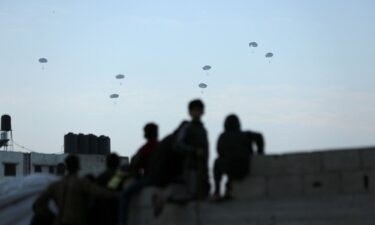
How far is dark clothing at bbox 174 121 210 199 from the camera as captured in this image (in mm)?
9211

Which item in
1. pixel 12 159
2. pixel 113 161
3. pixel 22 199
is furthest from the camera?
pixel 12 159

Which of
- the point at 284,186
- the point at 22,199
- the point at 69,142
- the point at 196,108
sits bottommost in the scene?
the point at 22,199

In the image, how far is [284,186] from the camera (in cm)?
905

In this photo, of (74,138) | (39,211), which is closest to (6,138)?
(74,138)

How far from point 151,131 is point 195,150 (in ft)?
3.03

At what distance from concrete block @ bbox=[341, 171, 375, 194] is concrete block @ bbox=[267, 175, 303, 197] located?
→ 526 millimetres

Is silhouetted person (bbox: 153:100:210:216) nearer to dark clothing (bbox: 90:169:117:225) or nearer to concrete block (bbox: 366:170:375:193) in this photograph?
dark clothing (bbox: 90:169:117:225)

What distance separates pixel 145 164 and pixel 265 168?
1.65 metres

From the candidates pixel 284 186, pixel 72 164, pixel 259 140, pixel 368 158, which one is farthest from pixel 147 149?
pixel 368 158

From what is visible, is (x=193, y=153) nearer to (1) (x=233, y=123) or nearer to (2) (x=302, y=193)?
(1) (x=233, y=123)

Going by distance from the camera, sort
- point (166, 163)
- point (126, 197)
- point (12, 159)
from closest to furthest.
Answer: point (166, 163), point (126, 197), point (12, 159)

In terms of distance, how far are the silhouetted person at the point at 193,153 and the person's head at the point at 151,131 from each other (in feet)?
1.63

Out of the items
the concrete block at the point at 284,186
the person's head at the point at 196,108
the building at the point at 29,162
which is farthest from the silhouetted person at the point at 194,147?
the building at the point at 29,162

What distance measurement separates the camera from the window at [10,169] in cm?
5461
